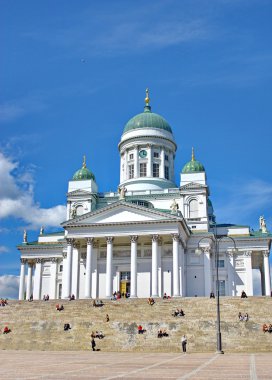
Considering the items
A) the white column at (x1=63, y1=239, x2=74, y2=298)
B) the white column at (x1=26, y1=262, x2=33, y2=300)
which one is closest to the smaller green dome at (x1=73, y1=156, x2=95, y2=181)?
the white column at (x1=26, y1=262, x2=33, y2=300)

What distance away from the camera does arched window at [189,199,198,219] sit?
6825cm

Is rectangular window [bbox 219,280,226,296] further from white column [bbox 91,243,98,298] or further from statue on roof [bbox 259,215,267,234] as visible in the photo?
white column [bbox 91,243,98,298]

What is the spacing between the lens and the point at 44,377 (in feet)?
58.3

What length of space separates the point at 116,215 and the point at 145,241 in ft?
15.5

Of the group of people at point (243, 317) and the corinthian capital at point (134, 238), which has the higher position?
the corinthian capital at point (134, 238)

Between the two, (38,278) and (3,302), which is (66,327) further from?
(38,278)

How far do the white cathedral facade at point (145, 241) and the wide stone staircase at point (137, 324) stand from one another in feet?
25.6

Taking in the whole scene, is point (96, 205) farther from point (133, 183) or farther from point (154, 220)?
point (154, 220)

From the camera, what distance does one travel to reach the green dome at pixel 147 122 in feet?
250

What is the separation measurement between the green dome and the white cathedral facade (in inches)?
5.7

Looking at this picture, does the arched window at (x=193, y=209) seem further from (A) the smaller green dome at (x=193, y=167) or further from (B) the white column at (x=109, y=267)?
(B) the white column at (x=109, y=267)

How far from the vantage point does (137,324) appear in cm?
4322

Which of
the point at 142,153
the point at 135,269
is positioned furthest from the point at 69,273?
the point at 142,153

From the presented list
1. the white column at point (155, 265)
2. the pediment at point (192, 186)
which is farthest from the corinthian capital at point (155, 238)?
the pediment at point (192, 186)
